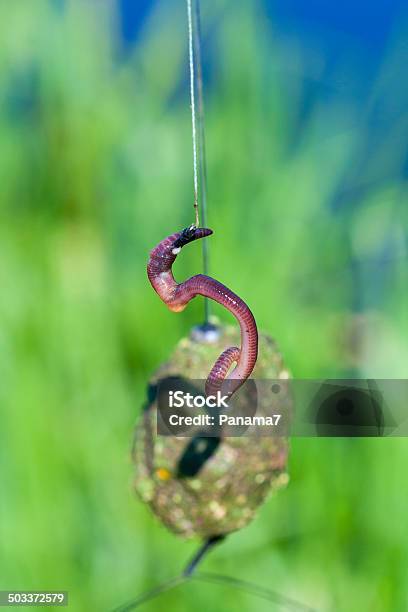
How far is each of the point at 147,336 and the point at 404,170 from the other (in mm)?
460

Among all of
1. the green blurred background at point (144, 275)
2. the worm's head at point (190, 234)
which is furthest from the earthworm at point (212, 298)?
the green blurred background at point (144, 275)

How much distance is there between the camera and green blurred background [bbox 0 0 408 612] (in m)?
1.08

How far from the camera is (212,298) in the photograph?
0.55 meters

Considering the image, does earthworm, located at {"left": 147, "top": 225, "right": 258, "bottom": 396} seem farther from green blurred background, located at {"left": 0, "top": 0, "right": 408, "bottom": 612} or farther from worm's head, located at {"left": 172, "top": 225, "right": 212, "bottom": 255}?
green blurred background, located at {"left": 0, "top": 0, "right": 408, "bottom": 612}

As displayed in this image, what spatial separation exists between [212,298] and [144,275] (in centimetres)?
58

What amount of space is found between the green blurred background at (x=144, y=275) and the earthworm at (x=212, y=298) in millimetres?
497

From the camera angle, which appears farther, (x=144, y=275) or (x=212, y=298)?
(x=144, y=275)

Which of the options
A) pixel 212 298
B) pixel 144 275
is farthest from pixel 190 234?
pixel 144 275

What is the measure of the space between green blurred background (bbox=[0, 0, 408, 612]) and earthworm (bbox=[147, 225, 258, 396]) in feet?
1.63

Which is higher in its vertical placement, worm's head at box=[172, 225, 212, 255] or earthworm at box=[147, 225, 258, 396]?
worm's head at box=[172, 225, 212, 255]

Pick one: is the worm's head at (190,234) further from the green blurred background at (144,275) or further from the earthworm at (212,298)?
the green blurred background at (144,275)

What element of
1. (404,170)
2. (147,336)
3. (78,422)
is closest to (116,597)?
(78,422)

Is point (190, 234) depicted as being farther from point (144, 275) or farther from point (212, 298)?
point (144, 275)

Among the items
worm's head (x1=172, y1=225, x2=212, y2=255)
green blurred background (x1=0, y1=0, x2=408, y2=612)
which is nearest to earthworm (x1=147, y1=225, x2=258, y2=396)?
worm's head (x1=172, y1=225, x2=212, y2=255)
